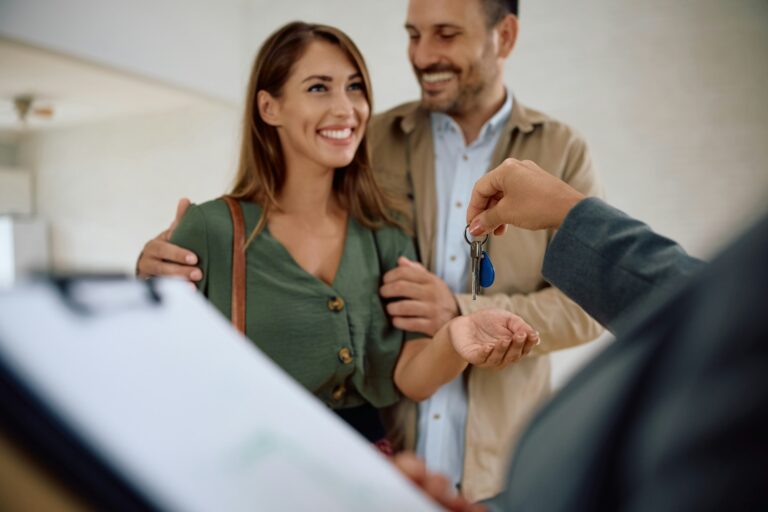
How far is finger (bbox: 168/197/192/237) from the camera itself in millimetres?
493

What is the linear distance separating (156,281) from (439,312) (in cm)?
29

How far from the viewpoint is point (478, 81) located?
1.63 ft

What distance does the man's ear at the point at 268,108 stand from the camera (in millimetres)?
486

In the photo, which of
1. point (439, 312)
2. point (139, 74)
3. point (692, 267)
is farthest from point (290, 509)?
point (139, 74)

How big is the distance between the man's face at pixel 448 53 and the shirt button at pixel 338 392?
253mm

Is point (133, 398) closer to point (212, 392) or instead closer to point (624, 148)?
point (212, 392)

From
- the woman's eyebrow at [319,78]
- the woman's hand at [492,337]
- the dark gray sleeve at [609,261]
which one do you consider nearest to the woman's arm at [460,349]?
the woman's hand at [492,337]

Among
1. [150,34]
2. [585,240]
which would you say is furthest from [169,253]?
[585,240]

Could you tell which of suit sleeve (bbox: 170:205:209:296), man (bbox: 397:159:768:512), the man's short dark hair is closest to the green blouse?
suit sleeve (bbox: 170:205:209:296)

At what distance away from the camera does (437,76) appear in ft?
1.61

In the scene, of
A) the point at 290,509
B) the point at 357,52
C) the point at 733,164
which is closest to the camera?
the point at 290,509

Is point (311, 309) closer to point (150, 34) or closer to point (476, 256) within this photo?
point (476, 256)

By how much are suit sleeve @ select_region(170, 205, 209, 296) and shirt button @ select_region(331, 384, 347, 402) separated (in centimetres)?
14

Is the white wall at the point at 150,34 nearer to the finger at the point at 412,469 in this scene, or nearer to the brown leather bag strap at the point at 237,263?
the brown leather bag strap at the point at 237,263
